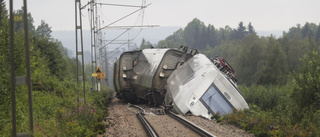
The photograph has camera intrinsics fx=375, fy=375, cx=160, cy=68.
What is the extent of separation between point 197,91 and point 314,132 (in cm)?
709

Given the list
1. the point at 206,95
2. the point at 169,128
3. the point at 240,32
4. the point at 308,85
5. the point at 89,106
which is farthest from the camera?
the point at 240,32

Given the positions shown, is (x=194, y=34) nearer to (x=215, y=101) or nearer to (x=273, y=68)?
(x=273, y=68)

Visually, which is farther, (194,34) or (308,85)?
(194,34)

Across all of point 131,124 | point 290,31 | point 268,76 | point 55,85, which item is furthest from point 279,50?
point 290,31

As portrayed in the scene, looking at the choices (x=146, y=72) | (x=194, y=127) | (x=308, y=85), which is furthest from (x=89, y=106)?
(x=308, y=85)

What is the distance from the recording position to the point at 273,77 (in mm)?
74438

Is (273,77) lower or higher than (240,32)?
lower

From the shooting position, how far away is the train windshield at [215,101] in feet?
56.5

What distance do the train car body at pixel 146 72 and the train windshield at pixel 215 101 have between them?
629cm

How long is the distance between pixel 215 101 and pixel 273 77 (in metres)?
60.3

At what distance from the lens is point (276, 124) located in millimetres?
12594

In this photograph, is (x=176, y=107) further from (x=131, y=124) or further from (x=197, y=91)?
(x=131, y=124)

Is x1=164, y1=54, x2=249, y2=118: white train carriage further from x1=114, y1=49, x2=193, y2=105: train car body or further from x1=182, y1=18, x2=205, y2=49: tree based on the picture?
x1=182, y1=18, x2=205, y2=49: tree

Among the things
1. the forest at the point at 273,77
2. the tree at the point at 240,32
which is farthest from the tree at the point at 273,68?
the tree at the point at 240,32
